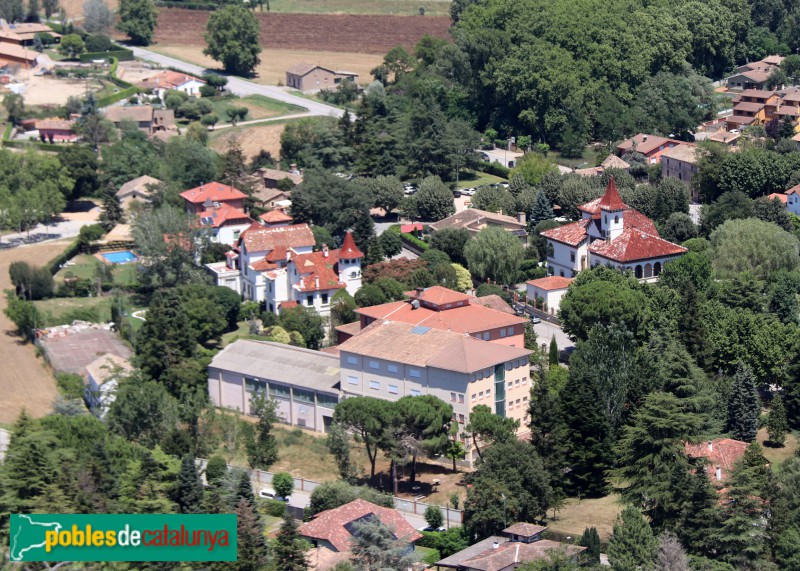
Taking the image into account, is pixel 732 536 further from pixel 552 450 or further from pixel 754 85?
pixel 754 85

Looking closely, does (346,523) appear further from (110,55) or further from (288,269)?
(110,55)

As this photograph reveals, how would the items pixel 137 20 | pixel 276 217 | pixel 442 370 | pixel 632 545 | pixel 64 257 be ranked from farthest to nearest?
pixel 137 20 → pixel 276 217 → pixel 64 257 → pixel 442 370 → pixel 632 545

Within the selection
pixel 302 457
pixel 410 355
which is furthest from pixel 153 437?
pixel 410 355

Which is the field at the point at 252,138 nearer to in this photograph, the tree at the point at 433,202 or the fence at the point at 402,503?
the tree at the point at 433,202

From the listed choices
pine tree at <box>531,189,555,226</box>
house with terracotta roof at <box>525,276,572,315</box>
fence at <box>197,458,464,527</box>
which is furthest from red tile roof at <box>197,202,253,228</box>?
fence at <box>197,458,464,527</box>

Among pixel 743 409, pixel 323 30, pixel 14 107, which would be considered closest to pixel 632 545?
pixel 743 409

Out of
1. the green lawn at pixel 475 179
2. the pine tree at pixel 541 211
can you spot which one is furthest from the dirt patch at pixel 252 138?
the pine tree at pixel 541 211

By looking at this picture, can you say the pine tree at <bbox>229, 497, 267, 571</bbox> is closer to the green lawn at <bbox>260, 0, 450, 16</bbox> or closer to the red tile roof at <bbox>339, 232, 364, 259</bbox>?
the red tile roof at <bbox>339, 232, 364, 259</bbox>
